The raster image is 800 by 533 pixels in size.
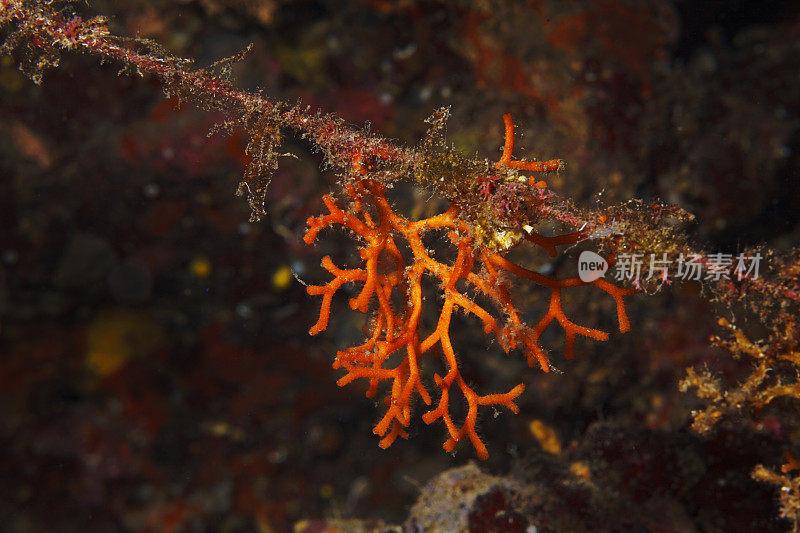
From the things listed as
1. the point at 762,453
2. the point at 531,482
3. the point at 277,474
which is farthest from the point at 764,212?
the point at 277,474

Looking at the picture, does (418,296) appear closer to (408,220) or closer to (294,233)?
(408,220)

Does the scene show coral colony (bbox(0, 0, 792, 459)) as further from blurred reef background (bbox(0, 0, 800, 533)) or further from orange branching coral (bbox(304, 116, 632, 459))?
blurred reef background (bbox(0, 0, 800, 533))

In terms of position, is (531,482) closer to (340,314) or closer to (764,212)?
(340,314)

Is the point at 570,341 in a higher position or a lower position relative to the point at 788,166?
lower

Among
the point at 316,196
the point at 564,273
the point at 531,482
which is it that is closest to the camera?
the point at 531,482

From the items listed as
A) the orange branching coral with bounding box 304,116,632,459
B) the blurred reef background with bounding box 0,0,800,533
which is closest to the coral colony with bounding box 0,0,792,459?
the orange branching coral with bounding box 304,116,632,459

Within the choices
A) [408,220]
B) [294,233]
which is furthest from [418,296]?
[294,233]

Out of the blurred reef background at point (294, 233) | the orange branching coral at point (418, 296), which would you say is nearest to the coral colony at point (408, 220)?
the orange branching coral at point (418, 296)

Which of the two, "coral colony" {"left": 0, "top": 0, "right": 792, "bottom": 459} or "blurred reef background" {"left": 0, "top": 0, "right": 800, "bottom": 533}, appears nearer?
"coral colony" {"left": 0, "top": 0, "right": 792, "bottom": 459}
